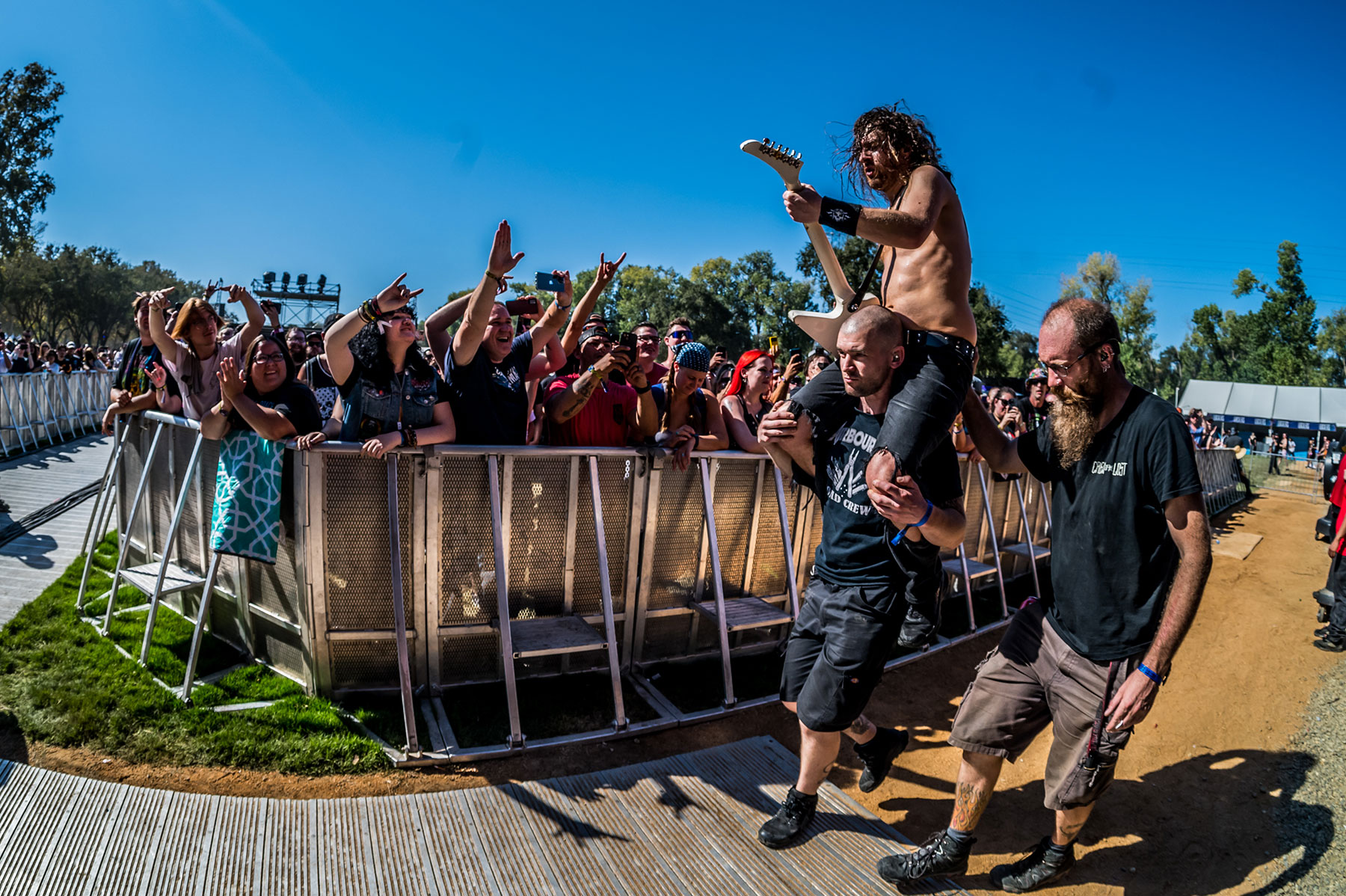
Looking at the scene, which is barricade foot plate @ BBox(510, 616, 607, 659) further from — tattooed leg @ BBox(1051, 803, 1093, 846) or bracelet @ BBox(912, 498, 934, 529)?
tattooed leg @ BBox(1051, 803, 1093, 846)

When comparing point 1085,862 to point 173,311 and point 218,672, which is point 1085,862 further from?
point 173,311

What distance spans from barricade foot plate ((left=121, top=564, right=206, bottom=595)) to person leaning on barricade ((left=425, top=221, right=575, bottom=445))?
2.10 metres

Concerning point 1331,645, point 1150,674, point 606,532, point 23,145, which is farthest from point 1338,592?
point 23,145

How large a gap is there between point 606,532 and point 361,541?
1543 millimetres

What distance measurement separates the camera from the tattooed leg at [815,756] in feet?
10.9

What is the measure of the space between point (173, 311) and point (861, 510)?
267 inches

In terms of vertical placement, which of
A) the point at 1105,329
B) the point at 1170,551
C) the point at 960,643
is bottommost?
the point at 960,643

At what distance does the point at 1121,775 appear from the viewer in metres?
4.31

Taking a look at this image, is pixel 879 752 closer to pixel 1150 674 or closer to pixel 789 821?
pixel 789 821

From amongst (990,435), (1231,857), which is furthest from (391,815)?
(1231,857)

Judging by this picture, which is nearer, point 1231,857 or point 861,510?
point 861,510

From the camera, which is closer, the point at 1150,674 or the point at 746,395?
the point at 1150,674

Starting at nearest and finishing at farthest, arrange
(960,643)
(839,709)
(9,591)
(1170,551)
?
(1170,551)
(839,709)
(9,591)
(960,643)

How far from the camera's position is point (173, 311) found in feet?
22.0
